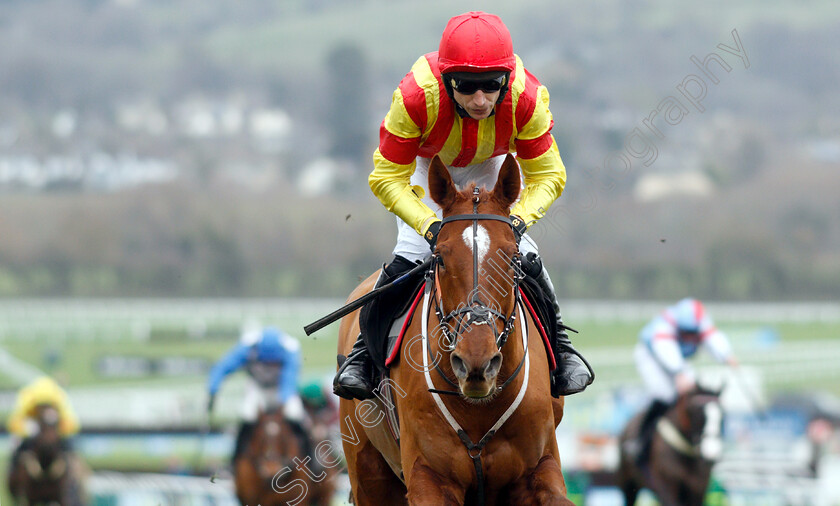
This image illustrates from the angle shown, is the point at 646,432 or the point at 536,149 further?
the point at 646,432

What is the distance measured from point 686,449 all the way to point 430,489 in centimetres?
566

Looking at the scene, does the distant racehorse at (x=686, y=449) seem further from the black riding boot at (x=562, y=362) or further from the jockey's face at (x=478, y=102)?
the jockey's face at (x=478, y=102)

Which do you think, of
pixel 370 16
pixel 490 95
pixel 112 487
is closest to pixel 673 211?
pixel 370 16

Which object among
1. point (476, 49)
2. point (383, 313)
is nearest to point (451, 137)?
point (476, 49)

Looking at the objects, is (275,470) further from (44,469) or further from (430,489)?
(430,489)

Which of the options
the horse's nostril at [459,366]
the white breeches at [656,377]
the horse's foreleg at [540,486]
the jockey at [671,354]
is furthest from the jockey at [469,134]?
the white breeches at [656,377]

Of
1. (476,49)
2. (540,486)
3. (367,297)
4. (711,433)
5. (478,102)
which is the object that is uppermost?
(476,49)

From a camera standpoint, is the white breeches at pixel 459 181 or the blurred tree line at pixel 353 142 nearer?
Answer: the white breeches at pixel 459 181

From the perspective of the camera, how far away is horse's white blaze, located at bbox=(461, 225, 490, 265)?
365 cm

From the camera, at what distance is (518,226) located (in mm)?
3863

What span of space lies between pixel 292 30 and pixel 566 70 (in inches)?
526

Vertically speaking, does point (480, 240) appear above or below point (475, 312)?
above

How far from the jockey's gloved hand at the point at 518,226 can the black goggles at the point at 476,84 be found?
19.8 inches

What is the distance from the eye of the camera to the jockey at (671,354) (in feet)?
31.1
